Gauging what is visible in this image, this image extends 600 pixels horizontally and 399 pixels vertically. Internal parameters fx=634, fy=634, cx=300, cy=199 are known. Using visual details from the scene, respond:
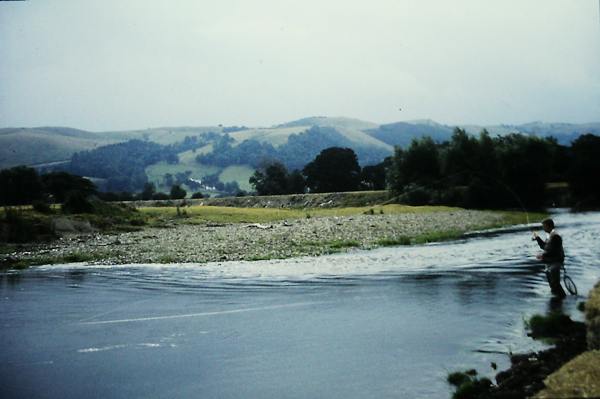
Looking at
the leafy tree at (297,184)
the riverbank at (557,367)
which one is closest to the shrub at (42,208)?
the riverbank at (557,367)

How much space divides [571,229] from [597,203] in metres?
36.1

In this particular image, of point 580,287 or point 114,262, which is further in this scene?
point 114,262

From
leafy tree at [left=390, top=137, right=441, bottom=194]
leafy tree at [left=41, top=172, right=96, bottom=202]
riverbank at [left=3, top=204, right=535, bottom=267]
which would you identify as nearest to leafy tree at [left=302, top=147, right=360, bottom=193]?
leafy tree at [left=390, top=137, right=441, bottom=194]

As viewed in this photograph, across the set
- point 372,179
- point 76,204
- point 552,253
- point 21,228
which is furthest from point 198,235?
point 372,179

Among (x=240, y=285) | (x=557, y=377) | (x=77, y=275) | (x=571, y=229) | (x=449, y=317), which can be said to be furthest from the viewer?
(x=571, y=229)

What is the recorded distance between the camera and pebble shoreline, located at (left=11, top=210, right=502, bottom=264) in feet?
111

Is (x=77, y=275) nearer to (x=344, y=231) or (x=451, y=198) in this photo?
(x=344, y=231)

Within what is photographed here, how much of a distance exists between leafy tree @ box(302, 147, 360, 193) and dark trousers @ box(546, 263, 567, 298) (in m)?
101

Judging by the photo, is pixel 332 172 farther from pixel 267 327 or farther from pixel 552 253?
pixel 267 327

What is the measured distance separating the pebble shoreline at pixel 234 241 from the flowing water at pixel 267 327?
478cm

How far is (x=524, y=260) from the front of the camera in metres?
29.1

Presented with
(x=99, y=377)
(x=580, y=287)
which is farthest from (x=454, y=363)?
(x=580, y=287)

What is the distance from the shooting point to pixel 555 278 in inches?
717

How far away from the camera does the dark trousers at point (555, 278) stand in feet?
59.4
